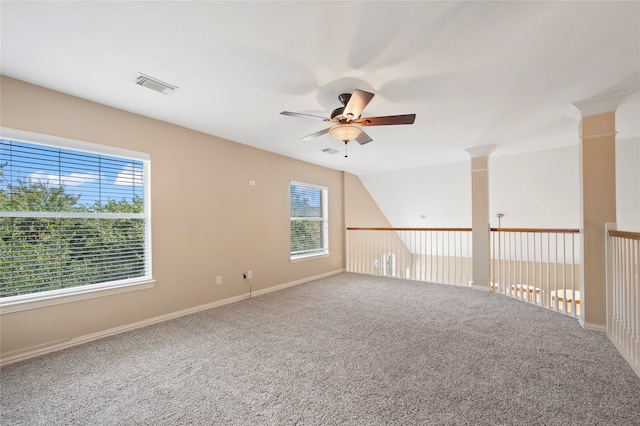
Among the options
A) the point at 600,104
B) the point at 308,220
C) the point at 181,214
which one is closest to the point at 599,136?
the point at 600,104

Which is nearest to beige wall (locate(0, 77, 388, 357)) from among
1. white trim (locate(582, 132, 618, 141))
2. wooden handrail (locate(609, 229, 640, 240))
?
white trim (locate(582, 132, 618, 141))

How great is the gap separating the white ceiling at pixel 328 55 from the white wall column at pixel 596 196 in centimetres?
27

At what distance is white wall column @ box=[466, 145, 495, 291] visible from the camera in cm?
458

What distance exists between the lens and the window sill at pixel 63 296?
2365 mm

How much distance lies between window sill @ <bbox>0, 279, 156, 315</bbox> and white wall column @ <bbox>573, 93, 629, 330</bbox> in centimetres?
487

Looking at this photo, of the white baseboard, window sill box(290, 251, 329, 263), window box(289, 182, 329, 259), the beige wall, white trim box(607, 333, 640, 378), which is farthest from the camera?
window box(289, 182, 329, 259)

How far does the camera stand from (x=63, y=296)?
8.55 ft

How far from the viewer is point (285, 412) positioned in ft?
5.63

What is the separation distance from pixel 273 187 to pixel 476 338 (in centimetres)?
359

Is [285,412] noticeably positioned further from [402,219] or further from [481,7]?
[402,219]

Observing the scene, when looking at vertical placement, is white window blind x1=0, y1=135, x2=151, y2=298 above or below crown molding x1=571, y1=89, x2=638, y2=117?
below

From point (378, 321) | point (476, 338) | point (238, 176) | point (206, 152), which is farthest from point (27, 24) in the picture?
point (476, 338)

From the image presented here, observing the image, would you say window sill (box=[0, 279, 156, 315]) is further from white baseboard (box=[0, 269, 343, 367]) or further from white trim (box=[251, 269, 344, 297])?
white trim (box=[251, 269, 344, 297])

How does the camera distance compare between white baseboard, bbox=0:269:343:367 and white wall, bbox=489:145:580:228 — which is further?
white wall, bbox=489:145:580:228
